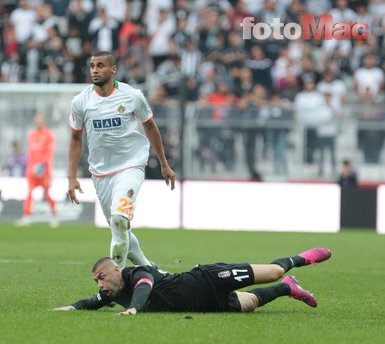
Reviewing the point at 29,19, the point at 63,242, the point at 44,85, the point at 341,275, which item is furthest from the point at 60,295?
the point at 29,19

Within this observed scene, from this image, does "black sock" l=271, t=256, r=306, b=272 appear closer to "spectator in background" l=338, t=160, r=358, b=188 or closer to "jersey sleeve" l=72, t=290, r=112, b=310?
"jersey sleeve" l=72, t=290, r=112, b=310

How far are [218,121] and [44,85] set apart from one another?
4.36m

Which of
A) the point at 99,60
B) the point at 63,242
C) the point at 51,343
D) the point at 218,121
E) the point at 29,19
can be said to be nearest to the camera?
the point at 51,343

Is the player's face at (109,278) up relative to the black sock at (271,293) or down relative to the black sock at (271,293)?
up

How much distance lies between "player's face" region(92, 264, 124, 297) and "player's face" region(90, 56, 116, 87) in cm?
257

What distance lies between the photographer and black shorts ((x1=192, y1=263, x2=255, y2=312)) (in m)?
9.63

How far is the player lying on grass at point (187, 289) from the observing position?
945 cm

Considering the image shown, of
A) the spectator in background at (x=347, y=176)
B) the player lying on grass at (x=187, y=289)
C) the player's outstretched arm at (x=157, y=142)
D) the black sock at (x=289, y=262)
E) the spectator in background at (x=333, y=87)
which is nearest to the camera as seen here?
the player lying on grass at (x=187, y=289)

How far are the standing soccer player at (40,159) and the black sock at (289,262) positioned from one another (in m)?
14.3

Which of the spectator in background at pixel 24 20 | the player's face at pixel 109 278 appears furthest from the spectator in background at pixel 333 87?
the player's face at pixel 109 278

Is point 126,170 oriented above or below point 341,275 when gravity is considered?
above

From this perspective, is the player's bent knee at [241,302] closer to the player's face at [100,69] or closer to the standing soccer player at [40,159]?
the player's face at [100,69]

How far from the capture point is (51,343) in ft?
26.1

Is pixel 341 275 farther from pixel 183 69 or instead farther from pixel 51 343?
pixel 183 69
